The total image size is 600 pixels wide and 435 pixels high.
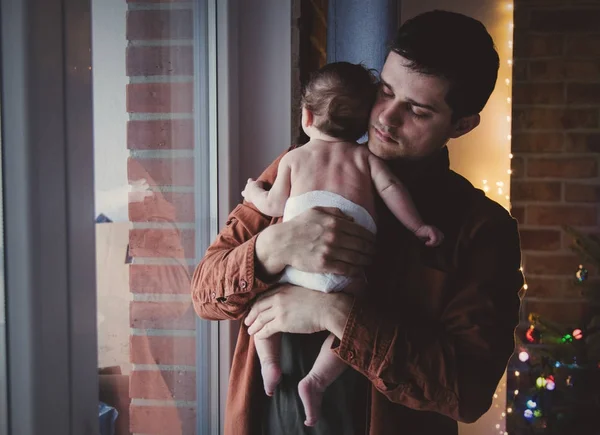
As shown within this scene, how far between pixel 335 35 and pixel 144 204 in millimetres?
888

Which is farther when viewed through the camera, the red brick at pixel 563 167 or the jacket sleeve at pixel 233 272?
the red brick at pixel 563 167

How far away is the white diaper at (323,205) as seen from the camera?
105cm

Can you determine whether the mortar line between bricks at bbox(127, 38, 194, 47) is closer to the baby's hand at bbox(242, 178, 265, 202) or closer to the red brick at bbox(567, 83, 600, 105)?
the baby's hand at bbox(242, 178, 265, 202)

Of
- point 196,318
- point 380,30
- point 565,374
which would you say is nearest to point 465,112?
point 380,30

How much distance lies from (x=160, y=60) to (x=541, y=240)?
2.41 metres

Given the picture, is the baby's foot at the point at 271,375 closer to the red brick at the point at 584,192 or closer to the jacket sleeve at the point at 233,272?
the jacket sleeve at the point at 233,272

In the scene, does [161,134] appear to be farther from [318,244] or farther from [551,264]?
[551,264]

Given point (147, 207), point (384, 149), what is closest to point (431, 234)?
point (384, 149)

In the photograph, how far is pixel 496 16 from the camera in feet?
7.95

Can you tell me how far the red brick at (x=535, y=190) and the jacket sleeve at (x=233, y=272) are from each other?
2.18m

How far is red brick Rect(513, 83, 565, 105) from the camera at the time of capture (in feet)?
9.82

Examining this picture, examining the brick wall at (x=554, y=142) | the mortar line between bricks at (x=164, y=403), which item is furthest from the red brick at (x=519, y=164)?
the mortar line between bricks at (x=164, y=403)

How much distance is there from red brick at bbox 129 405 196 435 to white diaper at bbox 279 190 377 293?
0.56 meters

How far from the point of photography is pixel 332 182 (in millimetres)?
1091
